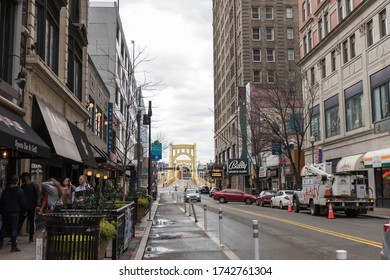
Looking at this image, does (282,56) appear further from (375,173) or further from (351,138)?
(375,173)

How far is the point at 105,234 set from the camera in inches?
309

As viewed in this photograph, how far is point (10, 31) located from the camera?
1298 centimetres

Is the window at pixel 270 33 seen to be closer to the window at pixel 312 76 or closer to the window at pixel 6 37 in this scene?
the window at pixel 312 76

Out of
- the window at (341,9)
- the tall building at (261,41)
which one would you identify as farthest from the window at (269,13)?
the window at (341,9)

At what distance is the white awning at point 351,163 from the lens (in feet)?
100

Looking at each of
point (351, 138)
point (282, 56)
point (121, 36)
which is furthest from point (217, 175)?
point (351, 138)

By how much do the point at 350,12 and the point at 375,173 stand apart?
12.5 meters

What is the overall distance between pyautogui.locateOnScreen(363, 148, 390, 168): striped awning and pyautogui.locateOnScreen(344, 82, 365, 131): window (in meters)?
3.47

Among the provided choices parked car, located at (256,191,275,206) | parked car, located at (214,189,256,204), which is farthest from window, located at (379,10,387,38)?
parked car, located at (214,189,256,204)

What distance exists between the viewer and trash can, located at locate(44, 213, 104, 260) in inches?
245

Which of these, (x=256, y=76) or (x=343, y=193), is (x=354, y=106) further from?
(x=256, y=76)

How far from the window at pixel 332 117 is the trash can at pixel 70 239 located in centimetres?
3238

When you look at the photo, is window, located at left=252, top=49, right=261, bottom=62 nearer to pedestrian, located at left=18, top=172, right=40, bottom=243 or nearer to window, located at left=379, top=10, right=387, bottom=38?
window, located at left=379, top=10, right=387, bottom=38

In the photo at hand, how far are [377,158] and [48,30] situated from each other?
20.7m
